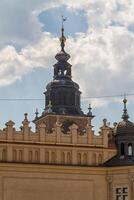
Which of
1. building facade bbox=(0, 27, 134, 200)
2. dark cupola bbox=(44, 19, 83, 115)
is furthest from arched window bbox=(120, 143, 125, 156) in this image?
dark cupola bbox=(44, 19, 83, 115)

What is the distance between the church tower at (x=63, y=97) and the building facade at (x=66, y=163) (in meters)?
18.1

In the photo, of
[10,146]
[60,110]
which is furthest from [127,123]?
[60,110]

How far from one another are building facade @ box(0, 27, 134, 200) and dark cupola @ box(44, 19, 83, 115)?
19.1 metres

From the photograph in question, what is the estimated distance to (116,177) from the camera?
55.7 meters

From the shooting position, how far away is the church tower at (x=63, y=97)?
7700cm

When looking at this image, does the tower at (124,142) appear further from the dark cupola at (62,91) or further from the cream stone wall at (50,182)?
the dark cupola at (62,91)

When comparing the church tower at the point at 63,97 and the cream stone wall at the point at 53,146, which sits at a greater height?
the church tower at the point at 63,97

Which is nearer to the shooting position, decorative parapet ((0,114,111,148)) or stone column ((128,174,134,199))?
decorative parapet ((0,114,111,148))

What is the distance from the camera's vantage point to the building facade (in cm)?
5338

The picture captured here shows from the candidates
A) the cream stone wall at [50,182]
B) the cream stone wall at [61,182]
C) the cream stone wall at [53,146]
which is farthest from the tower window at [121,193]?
the cream stone wall at [53,146]

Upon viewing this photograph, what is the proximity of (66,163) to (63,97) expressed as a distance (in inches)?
943

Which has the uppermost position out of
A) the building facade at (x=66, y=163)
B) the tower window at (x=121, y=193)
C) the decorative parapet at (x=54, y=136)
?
the decorative parapet at (x=54, y=136)

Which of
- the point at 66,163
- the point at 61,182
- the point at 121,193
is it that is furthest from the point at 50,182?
the point at 121,193

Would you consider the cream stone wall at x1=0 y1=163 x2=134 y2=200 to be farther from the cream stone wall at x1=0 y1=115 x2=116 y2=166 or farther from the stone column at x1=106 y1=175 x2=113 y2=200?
the cream stone wall at x1=0 y1=115 x2=116 y2=166
